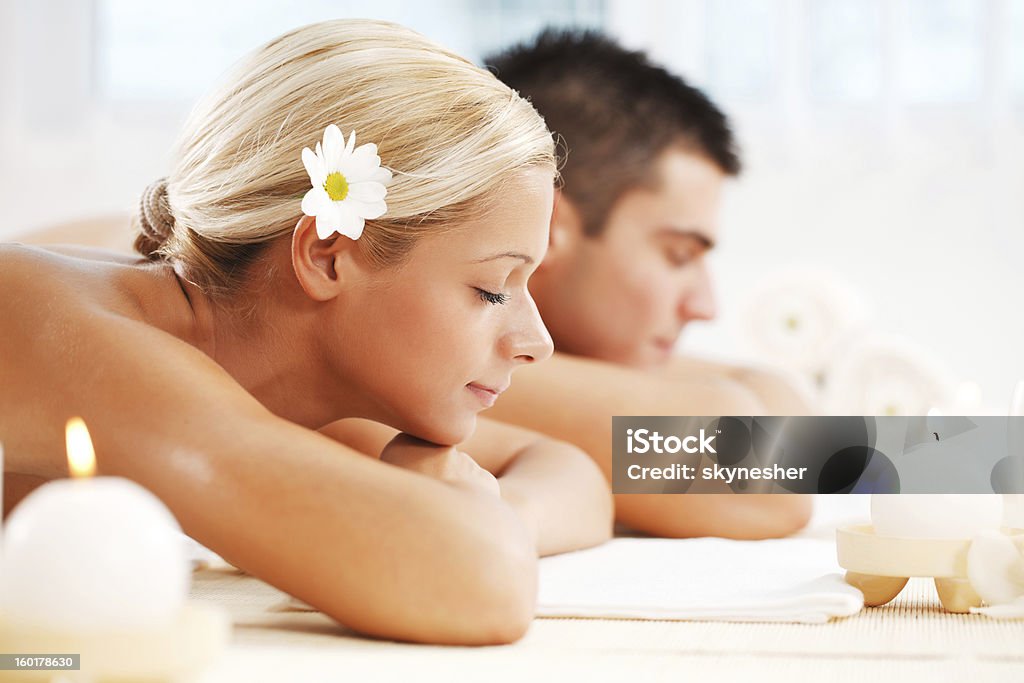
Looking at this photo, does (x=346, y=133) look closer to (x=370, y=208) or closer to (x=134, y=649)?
(x=370, y=208)

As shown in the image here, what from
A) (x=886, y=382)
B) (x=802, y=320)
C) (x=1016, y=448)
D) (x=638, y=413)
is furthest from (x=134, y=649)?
(x=802, y=320)

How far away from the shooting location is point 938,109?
2383 millimetres

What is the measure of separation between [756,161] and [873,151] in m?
0.24

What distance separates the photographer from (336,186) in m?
0.78

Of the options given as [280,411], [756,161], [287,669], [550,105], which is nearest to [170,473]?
[287,669]

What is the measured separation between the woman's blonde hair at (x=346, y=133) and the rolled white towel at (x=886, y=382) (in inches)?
40.7

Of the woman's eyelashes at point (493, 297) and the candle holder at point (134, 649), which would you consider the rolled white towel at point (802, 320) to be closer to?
the woman's eyelashes at point (493, 297)

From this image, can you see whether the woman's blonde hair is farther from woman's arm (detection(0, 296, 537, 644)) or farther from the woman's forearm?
the woman's forearm

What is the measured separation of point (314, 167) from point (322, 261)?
9cm

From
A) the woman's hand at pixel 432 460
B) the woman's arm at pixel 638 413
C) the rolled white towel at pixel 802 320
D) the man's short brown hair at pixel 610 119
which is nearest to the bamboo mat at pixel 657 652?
the woman's hand at pixel 432 460

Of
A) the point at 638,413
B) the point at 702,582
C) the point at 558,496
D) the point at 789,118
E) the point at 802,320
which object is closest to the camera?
the point at 702,582

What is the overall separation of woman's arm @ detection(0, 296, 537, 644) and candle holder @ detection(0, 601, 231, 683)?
0.19 meters

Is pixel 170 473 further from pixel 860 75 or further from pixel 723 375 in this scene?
pixel 860 75

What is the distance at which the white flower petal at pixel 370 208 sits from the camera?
30.8 inches
